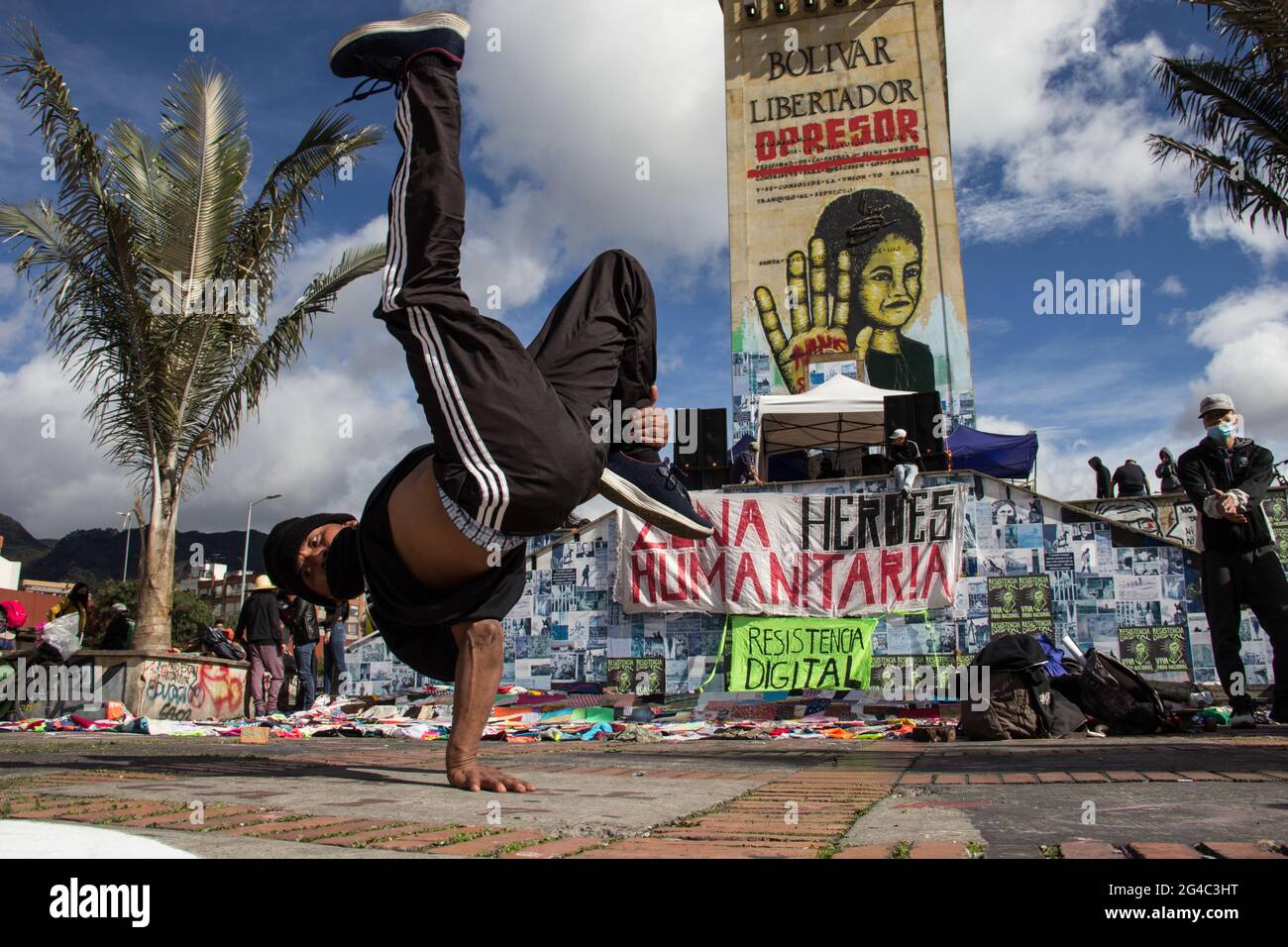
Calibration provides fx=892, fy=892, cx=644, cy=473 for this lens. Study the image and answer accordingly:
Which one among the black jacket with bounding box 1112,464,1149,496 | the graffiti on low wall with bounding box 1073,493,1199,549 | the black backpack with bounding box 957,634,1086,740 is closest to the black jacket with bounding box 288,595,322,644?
the black backpack with bounding box 957,634,1086,740

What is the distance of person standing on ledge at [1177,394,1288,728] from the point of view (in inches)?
260

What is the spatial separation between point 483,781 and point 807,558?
33.6 ft

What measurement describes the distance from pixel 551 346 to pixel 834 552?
10.5m

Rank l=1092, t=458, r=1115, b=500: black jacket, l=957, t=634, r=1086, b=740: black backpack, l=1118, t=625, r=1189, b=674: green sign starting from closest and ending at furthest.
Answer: l=957, t=634, r=1086, b=740: black backpack
l=1118, t=625, r=1189, b=674: green sign
l=1092, t=458, r=1115, b=500: black jacket

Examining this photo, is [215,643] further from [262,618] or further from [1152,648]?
[1152,648]

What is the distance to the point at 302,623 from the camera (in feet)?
38.0

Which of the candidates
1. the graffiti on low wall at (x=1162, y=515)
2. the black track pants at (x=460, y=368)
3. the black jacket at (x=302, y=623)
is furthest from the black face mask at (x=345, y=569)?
the graffiti on low wall at (x=1162, y=515)

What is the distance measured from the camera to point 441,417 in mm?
2477

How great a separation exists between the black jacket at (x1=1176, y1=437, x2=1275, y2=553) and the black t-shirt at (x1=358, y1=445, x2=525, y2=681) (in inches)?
233

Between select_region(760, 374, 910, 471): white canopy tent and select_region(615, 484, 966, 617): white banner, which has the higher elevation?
select_region(760, 374, 910, 471): white canopy tent

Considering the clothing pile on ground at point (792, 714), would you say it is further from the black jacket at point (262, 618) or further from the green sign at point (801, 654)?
the black jacket at point (262, 618)

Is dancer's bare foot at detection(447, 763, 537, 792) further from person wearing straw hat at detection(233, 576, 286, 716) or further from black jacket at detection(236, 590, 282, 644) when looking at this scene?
black jacket at detection(236, 590, 282, 644)

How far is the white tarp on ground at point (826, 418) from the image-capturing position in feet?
57.2

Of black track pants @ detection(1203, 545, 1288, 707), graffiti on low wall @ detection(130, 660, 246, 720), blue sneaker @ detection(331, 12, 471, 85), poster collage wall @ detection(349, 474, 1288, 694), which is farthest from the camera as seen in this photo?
poster collage wall @ detection(349, 474, 1288, 694)
